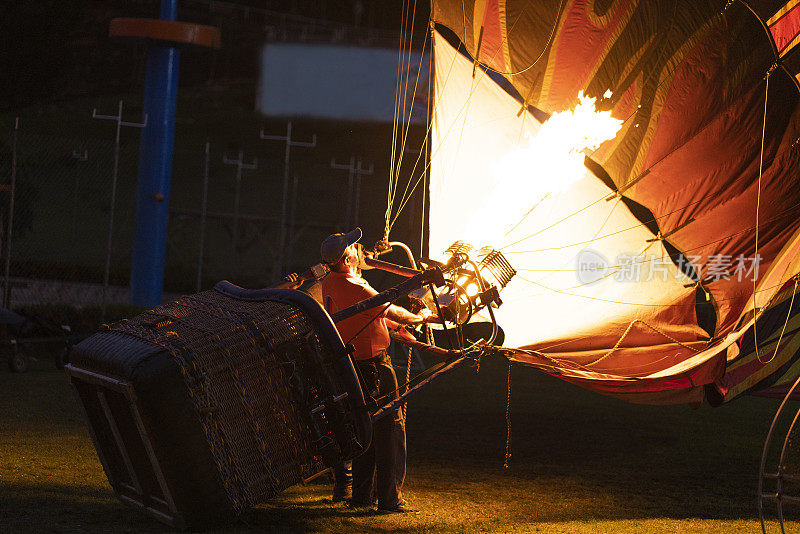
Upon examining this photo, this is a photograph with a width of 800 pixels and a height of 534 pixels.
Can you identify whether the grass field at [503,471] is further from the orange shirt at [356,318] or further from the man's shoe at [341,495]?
the orange shirt at [356,318]

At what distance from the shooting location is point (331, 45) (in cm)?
2639

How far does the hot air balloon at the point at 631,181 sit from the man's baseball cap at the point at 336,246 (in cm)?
87

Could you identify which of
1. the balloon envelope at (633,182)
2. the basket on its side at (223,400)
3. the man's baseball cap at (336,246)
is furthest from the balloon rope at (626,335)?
the basket on its side at (223,400)

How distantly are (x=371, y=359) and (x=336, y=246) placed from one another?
74 centimetres

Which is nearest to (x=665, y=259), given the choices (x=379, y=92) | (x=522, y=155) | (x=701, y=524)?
(x=522, y=155)

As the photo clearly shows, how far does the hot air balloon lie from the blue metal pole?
701 centimetres

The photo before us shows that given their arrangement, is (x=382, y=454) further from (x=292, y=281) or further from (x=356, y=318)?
(x=292, y=281)

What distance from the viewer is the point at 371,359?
565 cm

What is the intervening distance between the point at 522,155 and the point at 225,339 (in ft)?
10.1

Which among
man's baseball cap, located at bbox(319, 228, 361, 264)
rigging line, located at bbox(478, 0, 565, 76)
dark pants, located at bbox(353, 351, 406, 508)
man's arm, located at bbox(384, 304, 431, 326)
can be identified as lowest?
dark pants, located at bbox(353, 351, 406, 508)

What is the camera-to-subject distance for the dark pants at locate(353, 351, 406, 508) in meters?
5.58

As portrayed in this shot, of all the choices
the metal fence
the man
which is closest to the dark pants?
the man

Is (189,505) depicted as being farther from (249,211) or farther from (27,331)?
(249,211)

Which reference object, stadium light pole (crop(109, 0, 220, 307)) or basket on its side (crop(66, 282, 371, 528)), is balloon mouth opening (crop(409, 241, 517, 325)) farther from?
stadium light pole (crop(109, 0, 220, 307))
